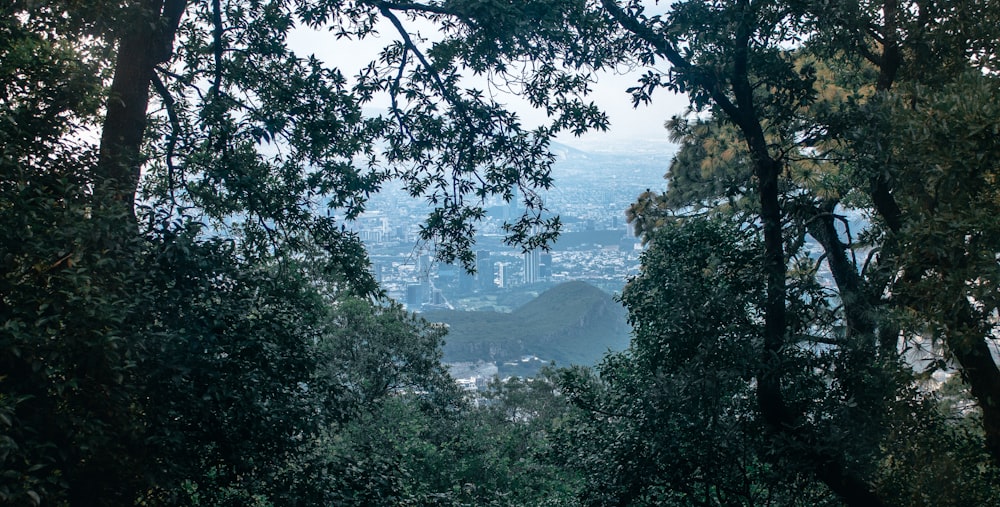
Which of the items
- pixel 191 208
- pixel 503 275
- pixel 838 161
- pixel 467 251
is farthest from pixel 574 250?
pixel 191 208

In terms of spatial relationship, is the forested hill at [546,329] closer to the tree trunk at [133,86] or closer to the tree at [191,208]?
the tree at [191,208]

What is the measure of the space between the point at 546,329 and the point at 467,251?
3327 centimetres

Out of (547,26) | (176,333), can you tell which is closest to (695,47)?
(547,26)

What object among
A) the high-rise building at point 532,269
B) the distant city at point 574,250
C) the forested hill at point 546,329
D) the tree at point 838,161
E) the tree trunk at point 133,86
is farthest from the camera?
the high-rise building at point 532,269

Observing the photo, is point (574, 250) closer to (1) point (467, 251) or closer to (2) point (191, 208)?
(1) point (467, 251)

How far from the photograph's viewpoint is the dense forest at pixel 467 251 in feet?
12.1

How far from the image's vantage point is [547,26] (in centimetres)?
597

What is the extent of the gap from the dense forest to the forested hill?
28186 millimetres

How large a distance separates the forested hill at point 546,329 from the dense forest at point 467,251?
2819 cm

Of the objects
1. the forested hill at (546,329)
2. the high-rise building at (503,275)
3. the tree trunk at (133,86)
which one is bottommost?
the forested hill at (546,329)

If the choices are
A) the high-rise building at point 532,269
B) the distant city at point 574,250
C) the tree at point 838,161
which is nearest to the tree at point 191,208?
the tree at point 838,161

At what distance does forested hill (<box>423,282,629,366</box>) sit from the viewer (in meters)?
36.6

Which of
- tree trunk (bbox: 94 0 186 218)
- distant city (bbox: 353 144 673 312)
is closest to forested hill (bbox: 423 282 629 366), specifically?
distant city (bbox: 353 144 673 312)

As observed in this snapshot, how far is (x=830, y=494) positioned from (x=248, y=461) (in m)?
4.99
